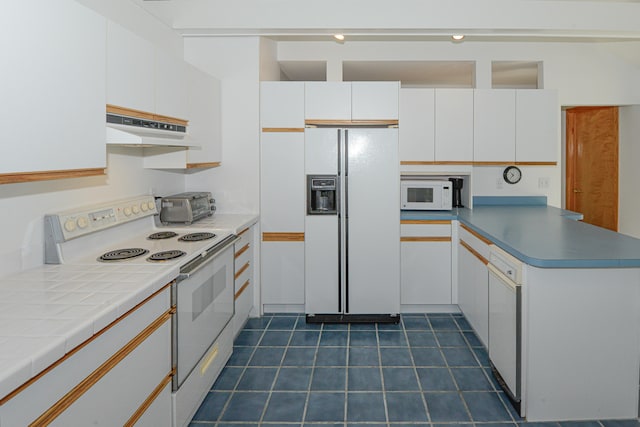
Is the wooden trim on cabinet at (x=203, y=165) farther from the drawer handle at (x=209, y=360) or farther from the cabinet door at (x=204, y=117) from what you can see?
the drawer handle at (x=209, y=360)

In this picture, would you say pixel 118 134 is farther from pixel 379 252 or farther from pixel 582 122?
pixel 582 122

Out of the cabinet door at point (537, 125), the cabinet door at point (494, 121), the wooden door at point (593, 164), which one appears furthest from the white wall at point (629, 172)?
the cabinet door at point (494, 121)

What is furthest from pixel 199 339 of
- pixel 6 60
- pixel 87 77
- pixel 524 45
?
pixel 524 45

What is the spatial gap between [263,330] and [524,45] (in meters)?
3.74

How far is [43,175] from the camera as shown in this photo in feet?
5.37

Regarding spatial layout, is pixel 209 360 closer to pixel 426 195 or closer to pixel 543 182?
pixel 426 195

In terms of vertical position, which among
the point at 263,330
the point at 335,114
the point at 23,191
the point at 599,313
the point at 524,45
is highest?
the point at 524,45

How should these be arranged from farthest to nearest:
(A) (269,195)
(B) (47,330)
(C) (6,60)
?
(A) (269,195) < (C) (6,60) < (B) (47,330)

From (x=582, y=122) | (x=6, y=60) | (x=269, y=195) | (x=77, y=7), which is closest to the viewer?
(x=6, y=60)

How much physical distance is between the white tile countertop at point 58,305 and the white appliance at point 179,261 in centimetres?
8

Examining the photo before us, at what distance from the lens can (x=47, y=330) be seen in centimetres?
127

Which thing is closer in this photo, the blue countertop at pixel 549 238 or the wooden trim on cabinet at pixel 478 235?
the blue countertop at pixel 549 238

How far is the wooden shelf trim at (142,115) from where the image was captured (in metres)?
2.11

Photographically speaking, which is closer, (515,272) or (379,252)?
(515,272)
